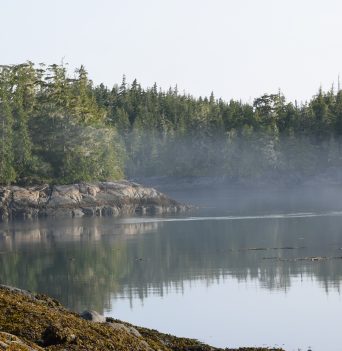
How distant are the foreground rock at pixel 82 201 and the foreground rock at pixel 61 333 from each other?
7702cm

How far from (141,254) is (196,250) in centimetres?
432

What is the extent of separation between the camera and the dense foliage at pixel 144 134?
4358 inches

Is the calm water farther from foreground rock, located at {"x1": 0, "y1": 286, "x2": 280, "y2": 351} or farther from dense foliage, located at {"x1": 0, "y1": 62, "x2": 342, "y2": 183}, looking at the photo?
dense foliage, located at {"x1": 0, "y1": 62, "x2": 342, "y2": 183}

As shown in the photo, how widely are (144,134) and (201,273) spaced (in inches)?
5194

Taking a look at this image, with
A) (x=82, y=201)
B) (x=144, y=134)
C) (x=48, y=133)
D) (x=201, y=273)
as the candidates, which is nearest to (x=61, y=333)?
(x=201, y=273)

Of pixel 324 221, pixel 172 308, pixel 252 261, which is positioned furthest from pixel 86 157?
pixel 172 308

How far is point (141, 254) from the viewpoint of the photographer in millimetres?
60219

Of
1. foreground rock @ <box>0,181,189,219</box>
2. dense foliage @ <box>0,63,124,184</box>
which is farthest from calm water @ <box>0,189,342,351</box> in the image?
dense foliage @ <box>0,63,124,184</box>

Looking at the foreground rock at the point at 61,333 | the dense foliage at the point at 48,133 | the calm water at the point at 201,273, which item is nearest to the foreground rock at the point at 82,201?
the dense foliage at the point at 48,133

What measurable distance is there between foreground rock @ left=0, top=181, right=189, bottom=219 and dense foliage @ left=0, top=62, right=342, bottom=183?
282 centimetres

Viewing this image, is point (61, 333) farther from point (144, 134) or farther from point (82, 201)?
point (144, 134)

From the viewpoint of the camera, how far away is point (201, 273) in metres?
49.0

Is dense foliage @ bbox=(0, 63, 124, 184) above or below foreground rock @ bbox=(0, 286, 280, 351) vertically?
above

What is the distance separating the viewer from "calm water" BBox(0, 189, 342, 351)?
33.2 m
